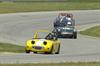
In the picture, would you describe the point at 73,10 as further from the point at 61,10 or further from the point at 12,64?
the point at 12,64

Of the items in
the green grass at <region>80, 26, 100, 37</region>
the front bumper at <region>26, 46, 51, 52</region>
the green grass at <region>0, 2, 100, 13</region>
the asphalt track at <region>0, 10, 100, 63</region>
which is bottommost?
the green grass at <region>80, 26, 100, 37</region>

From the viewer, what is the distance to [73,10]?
6488 centimetres

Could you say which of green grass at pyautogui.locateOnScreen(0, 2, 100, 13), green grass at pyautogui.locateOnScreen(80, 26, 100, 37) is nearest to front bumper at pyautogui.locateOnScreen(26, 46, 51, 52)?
green grass at pyautogui.locateOnScreen(80, 26, 100, 37)

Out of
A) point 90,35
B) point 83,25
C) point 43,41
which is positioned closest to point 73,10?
point 83,25

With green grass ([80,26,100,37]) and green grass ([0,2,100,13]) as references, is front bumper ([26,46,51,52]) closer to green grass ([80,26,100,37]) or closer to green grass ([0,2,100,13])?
green grass ([80,26,100,37])

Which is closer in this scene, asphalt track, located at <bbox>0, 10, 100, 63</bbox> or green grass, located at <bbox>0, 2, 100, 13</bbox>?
asphalt track, located at <bbox>0, 10, 100, 63</bbox>

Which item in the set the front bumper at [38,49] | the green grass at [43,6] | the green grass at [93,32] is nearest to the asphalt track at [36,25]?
the green grass at [93,32]

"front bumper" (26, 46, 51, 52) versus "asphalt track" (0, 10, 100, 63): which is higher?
"front bumper" (26, 46, 51, 52)

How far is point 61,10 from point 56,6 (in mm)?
4066

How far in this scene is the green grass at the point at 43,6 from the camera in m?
63.2

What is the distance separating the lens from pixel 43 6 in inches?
2687

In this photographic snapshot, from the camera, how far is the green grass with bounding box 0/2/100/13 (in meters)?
63.2

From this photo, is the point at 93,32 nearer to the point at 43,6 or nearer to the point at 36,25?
the point at 36,25

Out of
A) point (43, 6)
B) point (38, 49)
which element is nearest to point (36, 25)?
point (43, 6)
